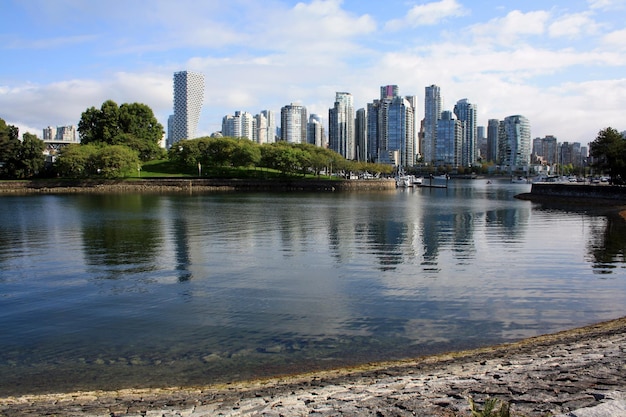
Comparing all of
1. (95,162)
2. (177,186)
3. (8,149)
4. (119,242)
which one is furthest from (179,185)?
(119,242)

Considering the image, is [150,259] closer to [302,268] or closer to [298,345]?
[302,268]

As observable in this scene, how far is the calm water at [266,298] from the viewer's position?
12000 mm

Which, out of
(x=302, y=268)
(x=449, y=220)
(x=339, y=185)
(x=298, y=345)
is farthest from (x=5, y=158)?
(x=298, y=345)

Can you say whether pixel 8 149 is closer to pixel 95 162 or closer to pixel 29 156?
pixel 29 156

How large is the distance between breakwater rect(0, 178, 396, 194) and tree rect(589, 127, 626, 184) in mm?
51040

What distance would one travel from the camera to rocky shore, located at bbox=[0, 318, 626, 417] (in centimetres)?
779

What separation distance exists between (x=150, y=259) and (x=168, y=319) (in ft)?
34.9

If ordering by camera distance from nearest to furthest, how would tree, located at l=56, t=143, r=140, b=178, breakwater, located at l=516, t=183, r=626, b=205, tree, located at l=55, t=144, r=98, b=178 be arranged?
breakwater, located at l=516, t=183, r=626, b=205 → tree, located at l=56, t=143, r=140, b=178 → tree, located at l=55, t=144, r=98, b=178

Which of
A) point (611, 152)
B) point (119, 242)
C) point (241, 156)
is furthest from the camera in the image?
point (241, 156)

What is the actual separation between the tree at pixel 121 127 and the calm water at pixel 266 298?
3701 inches

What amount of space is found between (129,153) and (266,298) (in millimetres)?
100452

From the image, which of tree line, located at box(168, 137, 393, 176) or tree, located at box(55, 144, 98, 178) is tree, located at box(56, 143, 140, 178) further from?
tree line, located at box(168, 137, 393, 176)

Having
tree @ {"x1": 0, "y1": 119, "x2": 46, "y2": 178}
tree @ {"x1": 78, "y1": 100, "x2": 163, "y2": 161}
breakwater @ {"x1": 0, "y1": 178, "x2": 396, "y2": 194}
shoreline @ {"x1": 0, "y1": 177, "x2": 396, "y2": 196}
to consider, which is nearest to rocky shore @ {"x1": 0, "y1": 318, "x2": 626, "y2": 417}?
shoreline @ {"x1": 0, "y1": 177, "x2": 396, "y2": 196}

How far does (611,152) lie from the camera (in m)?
70.2
